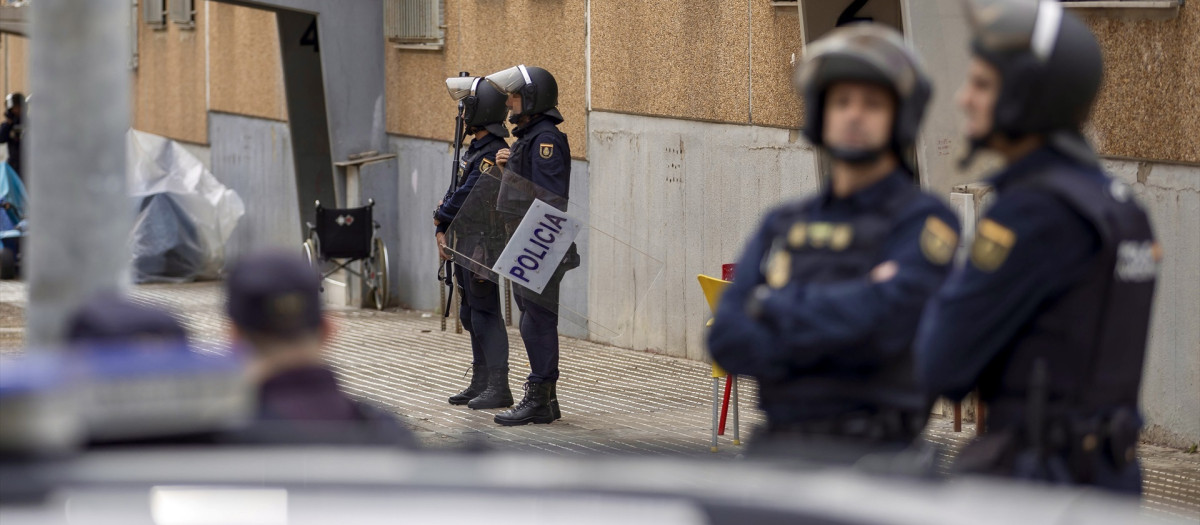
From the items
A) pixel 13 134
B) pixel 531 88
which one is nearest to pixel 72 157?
pixel 531 88

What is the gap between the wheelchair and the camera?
1470 cm

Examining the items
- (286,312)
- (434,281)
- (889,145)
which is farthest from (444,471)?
(434,281)

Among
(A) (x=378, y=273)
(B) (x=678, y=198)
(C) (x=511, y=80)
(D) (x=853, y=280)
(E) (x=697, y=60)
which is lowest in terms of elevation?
(A) (x=378, y=273)

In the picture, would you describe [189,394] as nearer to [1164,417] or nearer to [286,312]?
[286,312]

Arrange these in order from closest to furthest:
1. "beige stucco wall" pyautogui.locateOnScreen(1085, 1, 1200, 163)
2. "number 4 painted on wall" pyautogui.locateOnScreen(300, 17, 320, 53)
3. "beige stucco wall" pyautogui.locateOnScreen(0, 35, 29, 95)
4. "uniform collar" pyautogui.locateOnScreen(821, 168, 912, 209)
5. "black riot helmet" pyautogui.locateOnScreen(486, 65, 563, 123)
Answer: "uniform collar" pyautogui.locateOnScreen(821, 168, 912, 209) < "beige stucco wall" pyautogui.locateOnScreen(1085, 1, 1200, 163) < "black riot helmet" pyautogui.locateOnScreen(486, 65, 563, 123) < "number 4 painted on wall" pyautogui.locateOnScreen(300, 17, 320, 53) < "beige stucco wall" pyautogui.locateOnScreen(0, 35, 29, 95)

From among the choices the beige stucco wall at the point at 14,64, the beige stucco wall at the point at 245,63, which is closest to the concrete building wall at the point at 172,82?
the beige stucco wall at the point at 245,63

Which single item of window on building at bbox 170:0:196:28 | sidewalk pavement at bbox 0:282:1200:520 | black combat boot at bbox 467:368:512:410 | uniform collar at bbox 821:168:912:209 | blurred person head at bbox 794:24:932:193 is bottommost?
sidewalk pavement at bbox 0:282:1200:520

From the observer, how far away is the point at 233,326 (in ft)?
9.79

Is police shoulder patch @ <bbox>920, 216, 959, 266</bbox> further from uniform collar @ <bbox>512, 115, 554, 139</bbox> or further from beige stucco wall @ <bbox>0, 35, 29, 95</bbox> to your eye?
beige stucco wall @ <bbox>0, 35, 29, 95</bbox>

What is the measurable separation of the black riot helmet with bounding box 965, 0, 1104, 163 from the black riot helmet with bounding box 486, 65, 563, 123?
5.52 meters

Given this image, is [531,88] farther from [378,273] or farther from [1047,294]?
[378,273]

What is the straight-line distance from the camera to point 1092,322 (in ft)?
10.0

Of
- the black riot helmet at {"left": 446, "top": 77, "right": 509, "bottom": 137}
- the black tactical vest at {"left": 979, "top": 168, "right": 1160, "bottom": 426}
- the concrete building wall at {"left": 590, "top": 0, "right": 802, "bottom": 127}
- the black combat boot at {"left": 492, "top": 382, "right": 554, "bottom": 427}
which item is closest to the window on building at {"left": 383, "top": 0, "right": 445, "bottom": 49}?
the concrete building wall at {"left": 590, "top": 0, "right": 802, "bottom": 127}

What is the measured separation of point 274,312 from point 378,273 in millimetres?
12566
